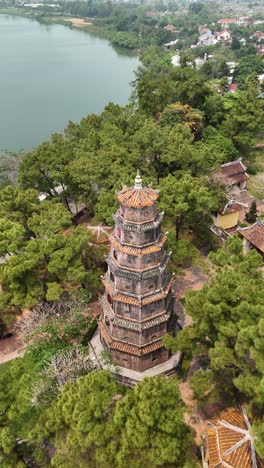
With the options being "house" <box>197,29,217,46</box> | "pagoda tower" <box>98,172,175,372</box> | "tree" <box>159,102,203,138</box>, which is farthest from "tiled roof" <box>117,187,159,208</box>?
"house" <box>197,29,217,46</box>

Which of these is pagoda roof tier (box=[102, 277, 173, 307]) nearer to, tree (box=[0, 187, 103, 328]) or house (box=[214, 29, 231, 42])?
tree (box=[0, 187, 103, 328])

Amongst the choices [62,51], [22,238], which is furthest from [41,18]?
[22,238]

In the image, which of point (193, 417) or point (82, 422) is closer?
point (82, 422)

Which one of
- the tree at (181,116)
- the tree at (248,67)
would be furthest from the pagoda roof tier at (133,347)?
the tree at (248,67)

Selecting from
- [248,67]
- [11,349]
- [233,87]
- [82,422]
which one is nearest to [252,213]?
[11,349]

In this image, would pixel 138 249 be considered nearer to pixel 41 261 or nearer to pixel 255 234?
pixel 41 261

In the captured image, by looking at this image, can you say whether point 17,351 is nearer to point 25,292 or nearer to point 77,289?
point 25,292

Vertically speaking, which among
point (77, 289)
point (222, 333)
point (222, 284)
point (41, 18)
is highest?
point (41, 18)
